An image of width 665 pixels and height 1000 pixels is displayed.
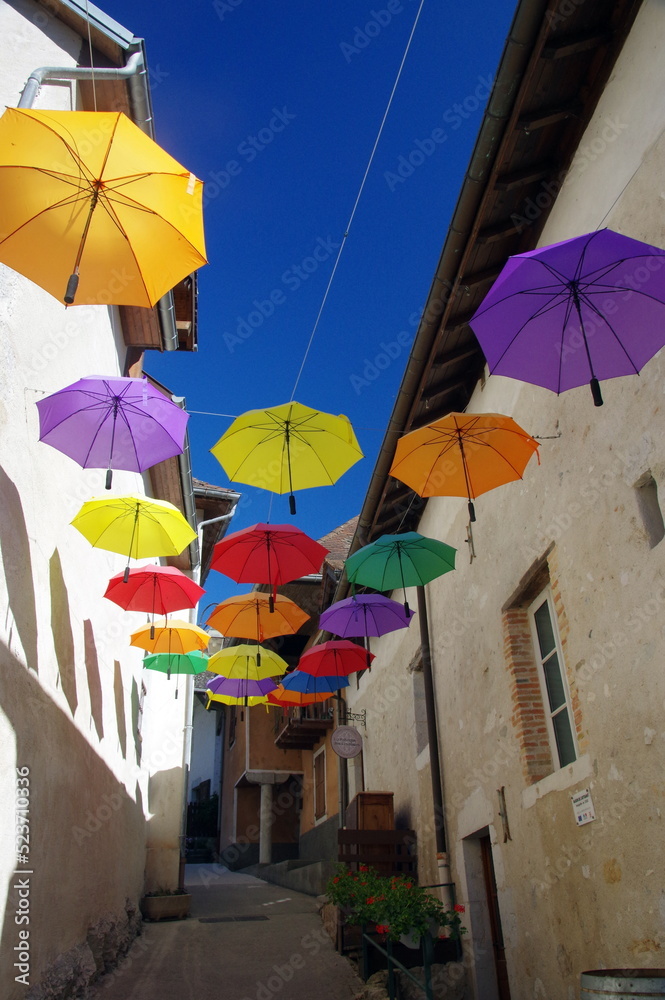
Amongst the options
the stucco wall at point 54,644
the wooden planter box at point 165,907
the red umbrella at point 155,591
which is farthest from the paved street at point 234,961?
the red umbrella at point 155,591

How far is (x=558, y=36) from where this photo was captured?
Answer: 529cm

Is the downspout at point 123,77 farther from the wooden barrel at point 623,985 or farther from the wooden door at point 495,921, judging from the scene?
the wooden door at point 495,921

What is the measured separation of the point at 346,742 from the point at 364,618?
3966mm

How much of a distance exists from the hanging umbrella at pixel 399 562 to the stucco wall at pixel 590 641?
482mm

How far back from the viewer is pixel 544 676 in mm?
6246

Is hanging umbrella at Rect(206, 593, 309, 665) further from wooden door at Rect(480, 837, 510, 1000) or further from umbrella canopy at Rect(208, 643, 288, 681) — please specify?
wooden door at Rect(480, 837, 510, 1000)

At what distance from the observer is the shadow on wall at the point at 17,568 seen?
4.34 metres

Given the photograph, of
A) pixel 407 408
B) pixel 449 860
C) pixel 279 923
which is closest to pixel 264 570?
pixel 407 408

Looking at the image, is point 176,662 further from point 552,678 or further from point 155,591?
point 552,678

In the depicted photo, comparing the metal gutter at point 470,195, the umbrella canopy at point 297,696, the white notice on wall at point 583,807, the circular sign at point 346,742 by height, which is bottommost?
the white notice on wall at point 583,807

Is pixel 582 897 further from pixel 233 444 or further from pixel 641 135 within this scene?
pixel 641 135

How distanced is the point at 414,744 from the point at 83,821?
4.91 m

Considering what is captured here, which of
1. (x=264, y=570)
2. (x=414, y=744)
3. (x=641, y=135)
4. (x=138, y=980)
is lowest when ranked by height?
(x=138, y=980)

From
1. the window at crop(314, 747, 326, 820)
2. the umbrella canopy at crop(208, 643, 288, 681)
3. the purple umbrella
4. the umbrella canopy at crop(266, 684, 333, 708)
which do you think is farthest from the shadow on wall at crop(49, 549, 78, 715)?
the window at crop(314, 747, 326, 820)
